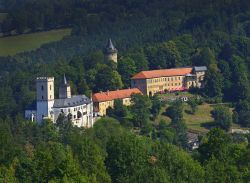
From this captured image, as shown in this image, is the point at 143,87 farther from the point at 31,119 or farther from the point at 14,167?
the point at 14,167

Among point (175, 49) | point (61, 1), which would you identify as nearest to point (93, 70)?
point (175, 49)

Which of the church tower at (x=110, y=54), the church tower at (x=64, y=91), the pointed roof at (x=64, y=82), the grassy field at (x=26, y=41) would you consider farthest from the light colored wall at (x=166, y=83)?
the grassy field at (x=26, y=41)

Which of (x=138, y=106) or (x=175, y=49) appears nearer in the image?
(x=138, y=106)

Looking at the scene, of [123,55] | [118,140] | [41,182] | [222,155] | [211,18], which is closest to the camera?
[41,182]

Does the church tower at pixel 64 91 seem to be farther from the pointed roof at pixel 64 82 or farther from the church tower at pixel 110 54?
the church tower at pixel 110 54

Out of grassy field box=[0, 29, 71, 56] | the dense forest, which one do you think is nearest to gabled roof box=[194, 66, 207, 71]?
the dense forest

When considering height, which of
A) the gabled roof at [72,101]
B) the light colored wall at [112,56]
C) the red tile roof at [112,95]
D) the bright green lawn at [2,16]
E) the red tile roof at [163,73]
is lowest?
the gabled roof at [72,101]

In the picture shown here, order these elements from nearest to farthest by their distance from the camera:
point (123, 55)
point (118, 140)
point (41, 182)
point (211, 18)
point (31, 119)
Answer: point (41, 182) < point (118, 140) < point (31, 119) < point (123, 55) < point (211, 18)

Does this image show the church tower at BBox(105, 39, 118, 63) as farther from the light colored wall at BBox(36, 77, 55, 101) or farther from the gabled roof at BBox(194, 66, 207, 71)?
the light colored wall at BBox(36, 77, 55, 101)
